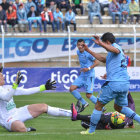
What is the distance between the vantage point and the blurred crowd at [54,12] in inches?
1091

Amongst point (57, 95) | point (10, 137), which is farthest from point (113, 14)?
point (10, 137)

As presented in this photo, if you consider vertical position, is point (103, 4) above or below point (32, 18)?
above

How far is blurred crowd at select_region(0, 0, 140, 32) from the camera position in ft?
90.9

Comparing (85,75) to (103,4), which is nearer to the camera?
(85,75)

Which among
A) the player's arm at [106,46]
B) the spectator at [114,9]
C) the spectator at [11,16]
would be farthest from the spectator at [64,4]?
the player's arm at [106,46]

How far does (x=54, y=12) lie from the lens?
28250 millimetres

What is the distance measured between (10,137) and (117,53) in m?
2.67

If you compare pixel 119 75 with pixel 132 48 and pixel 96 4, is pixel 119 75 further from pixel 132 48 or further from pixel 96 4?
pixel 96 4

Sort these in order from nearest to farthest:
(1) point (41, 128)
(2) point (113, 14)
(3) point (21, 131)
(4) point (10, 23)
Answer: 1. (3) point (21, 131)
2. (1) point (41, 128)
3. (4) point (10, 23)
4. (2) point (113, 14)

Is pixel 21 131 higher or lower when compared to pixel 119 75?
lower

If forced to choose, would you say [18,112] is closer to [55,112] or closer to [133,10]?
[55,112]

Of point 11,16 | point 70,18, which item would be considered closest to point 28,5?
point 11,16

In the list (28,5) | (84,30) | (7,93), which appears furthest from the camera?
(84,30)

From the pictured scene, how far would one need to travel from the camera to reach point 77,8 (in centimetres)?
3067
